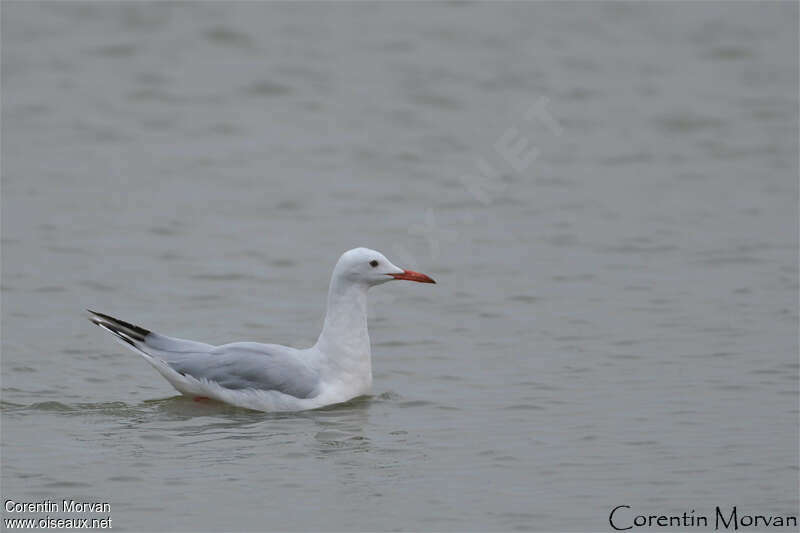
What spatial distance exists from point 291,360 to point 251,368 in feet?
0.88

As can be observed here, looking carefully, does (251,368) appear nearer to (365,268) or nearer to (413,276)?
(365,268)

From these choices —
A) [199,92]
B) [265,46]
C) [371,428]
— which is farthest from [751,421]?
[265,46]

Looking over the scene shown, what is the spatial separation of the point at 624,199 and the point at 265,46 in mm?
7597

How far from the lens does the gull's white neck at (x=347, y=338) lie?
369 inches

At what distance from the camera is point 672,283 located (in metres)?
12.0

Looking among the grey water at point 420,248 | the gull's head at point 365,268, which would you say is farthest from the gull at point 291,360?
the grey water at point 420,248

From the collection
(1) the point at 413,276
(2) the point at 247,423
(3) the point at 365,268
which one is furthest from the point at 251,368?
(1) the point at 413,276

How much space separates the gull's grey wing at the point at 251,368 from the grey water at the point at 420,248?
20 cm

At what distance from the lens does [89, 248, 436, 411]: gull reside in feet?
30.1

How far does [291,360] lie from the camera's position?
367 inches

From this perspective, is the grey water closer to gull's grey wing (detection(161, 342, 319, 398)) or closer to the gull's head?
gull's grey wing (detection(161, 342, 319, 398))

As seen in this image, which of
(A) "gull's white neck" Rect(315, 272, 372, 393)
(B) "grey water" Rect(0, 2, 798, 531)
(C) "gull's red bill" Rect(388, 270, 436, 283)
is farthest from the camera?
(A) "gull's white neck" Rect(315, 272, 372, 393)

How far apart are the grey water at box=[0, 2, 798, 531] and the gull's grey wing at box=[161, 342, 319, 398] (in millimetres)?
201

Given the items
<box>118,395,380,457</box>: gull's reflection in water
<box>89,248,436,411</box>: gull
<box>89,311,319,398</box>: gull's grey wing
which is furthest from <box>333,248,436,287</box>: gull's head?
<box>118,395,380,457</box>: gull's reflection in water
